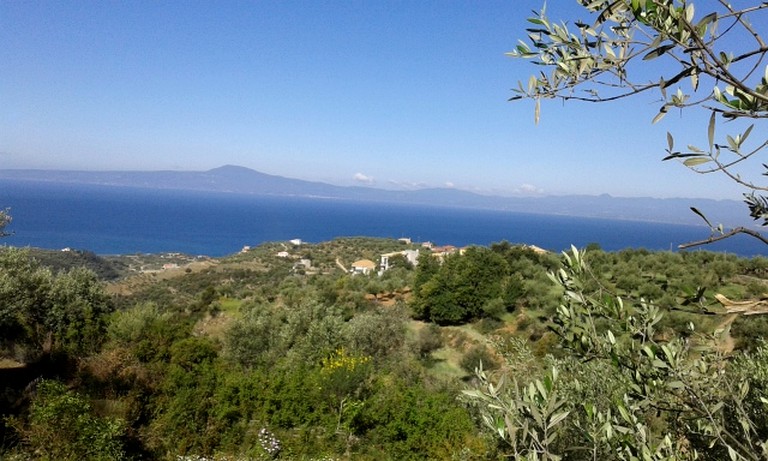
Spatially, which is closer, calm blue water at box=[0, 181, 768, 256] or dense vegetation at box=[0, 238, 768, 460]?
dense vegetation at box=[0, 238, 768, 460]

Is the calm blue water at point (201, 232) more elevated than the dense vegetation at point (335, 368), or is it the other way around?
the dense vegetation at point (335, 368)

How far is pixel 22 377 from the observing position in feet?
32.2

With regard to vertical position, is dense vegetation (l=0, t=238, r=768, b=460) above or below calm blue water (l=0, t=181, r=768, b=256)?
above

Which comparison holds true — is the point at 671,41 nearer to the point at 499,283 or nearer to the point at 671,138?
the point at 671,138

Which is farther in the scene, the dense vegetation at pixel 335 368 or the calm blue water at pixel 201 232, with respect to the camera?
the calm blue water at pixel 201 232

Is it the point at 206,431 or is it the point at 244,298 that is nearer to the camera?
the point at 206,431

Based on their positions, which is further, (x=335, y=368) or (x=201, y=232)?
(x=201, y=232)

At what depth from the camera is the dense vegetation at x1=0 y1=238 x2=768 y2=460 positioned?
2975 millimetres

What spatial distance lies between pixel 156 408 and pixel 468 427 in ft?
Answer: 19.8

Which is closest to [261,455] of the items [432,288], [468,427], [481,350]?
[468,427]

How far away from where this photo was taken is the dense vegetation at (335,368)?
9.76 ft

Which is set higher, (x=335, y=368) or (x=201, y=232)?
(x=335, y=368)

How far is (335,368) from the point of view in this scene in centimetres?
1030

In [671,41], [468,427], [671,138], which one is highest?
[671,41]
